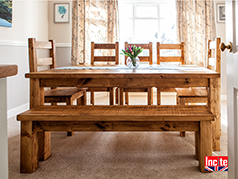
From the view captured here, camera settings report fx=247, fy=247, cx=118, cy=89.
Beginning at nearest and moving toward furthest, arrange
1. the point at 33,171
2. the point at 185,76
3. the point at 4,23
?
the point at 33,171
the point at 185,76
the point at 4,23

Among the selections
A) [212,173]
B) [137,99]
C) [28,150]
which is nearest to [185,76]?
[212,173]

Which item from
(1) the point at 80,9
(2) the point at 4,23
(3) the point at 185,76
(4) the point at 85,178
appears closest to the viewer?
(4) the point at 85,178

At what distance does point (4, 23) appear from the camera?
3.29m

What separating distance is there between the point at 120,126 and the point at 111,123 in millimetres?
67

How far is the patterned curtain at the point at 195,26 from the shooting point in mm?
4664

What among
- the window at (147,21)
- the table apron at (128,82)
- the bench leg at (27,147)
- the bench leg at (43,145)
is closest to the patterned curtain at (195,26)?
the window at (147,21)

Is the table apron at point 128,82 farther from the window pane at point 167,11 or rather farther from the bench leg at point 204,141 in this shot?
the window pane at point 167,11

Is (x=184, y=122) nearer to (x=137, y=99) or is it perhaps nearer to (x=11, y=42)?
(x=11, y=42)

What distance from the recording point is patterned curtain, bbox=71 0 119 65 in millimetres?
4699

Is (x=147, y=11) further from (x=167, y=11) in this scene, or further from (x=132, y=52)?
(x=132, y=52)

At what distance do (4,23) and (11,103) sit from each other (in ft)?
3.66

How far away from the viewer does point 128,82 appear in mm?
2062

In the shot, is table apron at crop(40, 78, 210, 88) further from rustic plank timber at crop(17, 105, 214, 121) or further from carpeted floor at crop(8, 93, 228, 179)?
carpeted floor at crop(8, 93, 228, 179)

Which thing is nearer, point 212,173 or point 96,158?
point 212,173
